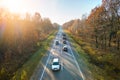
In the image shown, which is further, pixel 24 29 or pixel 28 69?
pixel 24 29

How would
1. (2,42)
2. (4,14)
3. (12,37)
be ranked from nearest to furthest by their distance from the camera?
(2,42)
(12,37)
(4,14)

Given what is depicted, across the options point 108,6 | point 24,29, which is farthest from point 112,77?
point 24,29

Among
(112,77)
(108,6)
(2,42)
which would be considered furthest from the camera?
(108,6)

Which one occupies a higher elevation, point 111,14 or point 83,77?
point 111,14

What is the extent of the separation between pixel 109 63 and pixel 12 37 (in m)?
23.6

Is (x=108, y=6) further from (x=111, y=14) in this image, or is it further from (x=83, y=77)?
(x=83, y=77)

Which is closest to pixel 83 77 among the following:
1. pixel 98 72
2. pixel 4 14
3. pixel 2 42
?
pixel 98 72

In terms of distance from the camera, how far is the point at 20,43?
44.2 meters

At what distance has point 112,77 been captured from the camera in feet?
80.5

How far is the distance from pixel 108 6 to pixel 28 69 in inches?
1100

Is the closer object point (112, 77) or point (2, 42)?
point (112, 77)

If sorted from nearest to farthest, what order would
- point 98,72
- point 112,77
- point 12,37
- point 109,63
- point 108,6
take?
1. point 112,77
2. point 98,72
3. point 109,63
4. point 12,37
5. point 108,6

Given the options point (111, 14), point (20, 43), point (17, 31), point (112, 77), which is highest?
point (111, 14)

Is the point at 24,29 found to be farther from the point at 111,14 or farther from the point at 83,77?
the point at 83,77
